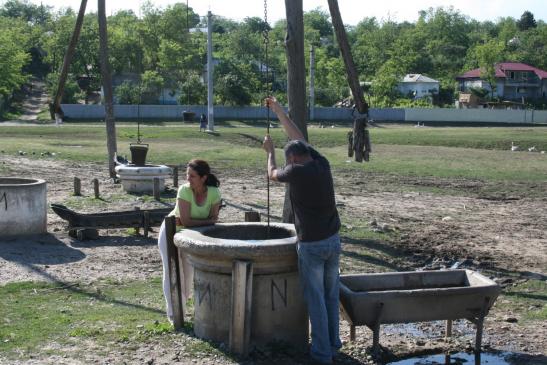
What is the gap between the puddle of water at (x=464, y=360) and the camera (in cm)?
743

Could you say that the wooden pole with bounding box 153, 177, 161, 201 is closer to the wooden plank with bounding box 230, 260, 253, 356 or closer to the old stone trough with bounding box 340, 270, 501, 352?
the old stone trough with bounding box 340, 270, 501, 352

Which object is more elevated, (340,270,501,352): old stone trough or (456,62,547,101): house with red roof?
(456,62,547,101): house with red roof

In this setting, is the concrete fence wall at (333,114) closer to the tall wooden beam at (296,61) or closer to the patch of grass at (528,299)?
the tall wooden beam at (296,61)

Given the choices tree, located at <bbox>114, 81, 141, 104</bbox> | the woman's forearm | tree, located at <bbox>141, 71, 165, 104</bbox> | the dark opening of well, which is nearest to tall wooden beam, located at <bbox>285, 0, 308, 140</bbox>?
the dark opening of well

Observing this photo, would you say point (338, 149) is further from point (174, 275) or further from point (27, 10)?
point (27, 10)

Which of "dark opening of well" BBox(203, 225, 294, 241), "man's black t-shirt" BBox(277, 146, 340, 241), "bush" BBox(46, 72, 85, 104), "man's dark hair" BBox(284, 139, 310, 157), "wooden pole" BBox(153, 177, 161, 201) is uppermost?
"bush" BBox(46, 72, 85, 104)

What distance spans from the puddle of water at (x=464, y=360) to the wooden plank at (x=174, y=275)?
78.9 inches

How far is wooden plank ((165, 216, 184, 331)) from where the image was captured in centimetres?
781

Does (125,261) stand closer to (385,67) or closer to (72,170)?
(72,170)

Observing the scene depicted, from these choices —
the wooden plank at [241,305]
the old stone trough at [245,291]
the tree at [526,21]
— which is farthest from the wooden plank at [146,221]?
the tree at [526,21]

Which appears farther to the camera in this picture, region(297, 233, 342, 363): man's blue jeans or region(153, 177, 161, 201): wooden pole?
region(153, 177, 161, 201): wooden pole

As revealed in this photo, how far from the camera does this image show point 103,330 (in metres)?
7.92

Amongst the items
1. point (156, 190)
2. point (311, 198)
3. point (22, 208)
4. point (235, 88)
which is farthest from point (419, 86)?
point (311, 198)

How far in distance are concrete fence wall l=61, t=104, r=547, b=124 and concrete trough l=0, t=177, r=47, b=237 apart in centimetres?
4854
